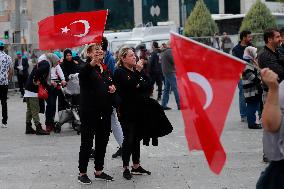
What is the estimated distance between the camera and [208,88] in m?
5.39

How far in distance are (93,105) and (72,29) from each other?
2.30m

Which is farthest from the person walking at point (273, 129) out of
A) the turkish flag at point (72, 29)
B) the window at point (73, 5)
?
the window at point (73, 5)

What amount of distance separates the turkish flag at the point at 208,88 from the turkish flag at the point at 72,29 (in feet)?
15.6

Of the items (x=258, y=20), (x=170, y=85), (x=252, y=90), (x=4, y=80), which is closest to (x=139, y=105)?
(x=252, y=90)

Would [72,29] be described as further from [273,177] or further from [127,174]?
[273,177]

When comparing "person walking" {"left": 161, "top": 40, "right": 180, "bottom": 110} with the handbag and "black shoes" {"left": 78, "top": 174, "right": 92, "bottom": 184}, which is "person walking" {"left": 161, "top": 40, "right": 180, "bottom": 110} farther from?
"black shoes" {"left": 78, "top": 174, "right": 92, "bottom": 184}

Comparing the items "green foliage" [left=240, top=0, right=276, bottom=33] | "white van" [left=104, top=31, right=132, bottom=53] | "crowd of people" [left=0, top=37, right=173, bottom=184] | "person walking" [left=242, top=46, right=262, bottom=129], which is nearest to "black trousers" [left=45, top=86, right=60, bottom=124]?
"person walking" [left=242, top=46, right=262, bottom=129]

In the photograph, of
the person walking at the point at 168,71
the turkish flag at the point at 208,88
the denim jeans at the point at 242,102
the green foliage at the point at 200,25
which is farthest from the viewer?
the green foliage at the point at 200,25

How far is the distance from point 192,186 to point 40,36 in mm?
4325

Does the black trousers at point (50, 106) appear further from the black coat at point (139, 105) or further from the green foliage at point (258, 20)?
the green foliage at point (258, 20)

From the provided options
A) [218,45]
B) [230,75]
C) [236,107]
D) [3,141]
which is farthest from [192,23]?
[230,75]

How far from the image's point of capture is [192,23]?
164 feet

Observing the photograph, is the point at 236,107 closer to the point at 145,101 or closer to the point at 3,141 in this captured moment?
the point at 3,141

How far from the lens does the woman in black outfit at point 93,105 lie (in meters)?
8.80
